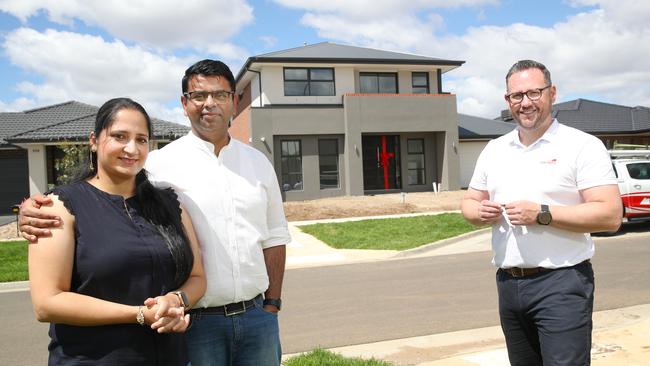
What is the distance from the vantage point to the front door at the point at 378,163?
26234mm

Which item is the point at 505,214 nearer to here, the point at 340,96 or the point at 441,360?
the point at 441,360

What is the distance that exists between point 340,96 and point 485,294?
1850cm

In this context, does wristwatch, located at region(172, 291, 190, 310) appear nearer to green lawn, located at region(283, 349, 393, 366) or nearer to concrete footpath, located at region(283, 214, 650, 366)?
green lawn, located at region(283, 349, 393, 366)

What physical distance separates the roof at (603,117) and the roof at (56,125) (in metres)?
24.2

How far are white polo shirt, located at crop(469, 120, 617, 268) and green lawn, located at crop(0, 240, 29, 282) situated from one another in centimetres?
969

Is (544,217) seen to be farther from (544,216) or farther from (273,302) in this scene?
(273,302)

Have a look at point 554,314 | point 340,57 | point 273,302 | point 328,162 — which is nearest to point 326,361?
A: point 273,302

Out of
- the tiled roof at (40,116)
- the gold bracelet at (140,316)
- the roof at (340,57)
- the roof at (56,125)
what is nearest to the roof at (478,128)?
the roof at (340,57)

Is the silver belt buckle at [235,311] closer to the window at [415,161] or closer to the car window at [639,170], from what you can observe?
the car window at [639,170]

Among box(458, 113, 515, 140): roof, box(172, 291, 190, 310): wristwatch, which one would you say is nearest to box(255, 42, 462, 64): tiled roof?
box(458, 113, 515, 140): roof

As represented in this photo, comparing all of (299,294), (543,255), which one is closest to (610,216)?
(543,255)

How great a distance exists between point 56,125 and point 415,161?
54.8 feet

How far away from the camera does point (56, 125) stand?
23375 millimetres

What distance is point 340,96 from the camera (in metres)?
25.4
